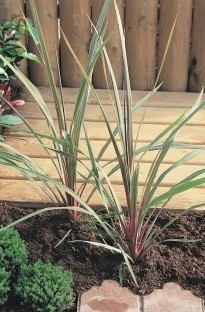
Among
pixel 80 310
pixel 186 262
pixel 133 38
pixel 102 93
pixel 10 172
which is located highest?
pixel 133 38

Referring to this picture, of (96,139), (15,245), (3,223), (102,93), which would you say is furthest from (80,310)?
(102,93)

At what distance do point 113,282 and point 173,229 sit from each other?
0.37 metres

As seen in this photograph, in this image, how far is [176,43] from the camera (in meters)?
3.94

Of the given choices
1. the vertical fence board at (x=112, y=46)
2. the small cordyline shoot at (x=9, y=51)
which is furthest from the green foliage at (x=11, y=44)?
the vertical fence board at (x=112, y=46)

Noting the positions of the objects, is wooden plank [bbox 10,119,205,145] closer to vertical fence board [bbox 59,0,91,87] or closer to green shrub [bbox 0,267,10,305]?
vertical fence board [bbox 59,0,91,87]

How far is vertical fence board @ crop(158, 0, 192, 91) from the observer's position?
386 cm

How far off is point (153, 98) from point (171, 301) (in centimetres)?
166

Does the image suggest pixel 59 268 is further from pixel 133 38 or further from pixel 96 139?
pixel 133 38

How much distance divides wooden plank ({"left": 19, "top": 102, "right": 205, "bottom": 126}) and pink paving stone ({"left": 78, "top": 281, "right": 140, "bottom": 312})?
1.31m

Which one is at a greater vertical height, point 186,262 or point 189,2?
point 189,2

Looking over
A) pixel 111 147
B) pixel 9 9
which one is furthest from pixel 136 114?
pixel 9 9

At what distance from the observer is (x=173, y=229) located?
9.18ft

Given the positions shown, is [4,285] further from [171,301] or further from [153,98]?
[153,98]

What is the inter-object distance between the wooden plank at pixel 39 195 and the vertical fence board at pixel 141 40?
1087mm
